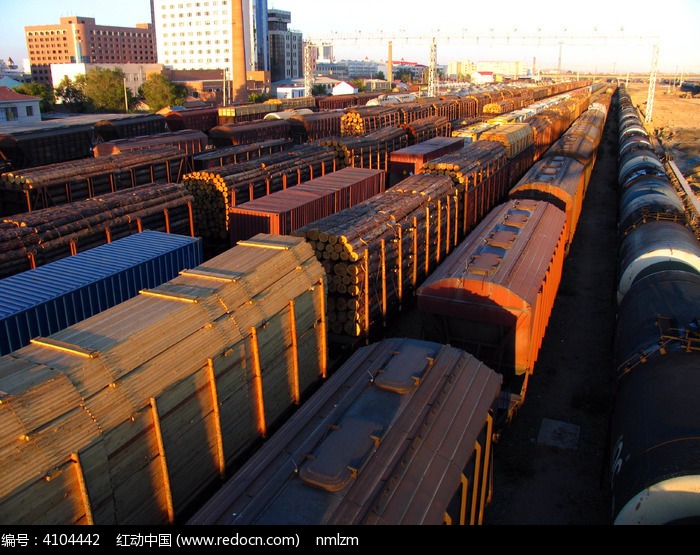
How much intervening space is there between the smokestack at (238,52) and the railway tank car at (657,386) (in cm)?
8490

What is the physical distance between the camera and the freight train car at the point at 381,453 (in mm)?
6629

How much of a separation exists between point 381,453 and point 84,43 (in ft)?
683

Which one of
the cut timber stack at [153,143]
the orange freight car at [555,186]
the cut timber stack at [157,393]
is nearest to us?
the cut timber stack at [157,393]

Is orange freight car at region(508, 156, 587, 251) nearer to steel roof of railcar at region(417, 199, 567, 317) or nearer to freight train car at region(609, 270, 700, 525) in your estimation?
steel roof of railcar at region(417, 199, 567, 317)

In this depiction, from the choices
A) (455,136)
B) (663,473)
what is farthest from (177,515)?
(455,136)

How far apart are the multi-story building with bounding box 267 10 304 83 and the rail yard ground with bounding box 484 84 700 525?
165 metres

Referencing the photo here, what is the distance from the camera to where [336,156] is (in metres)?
30.7

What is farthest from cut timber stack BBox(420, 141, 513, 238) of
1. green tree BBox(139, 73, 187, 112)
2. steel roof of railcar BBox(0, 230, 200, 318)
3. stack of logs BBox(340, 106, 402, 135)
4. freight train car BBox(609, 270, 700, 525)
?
green tree BBox(139, 73, 187, 112)

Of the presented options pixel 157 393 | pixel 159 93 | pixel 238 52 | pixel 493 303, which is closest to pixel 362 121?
pixel 493 303

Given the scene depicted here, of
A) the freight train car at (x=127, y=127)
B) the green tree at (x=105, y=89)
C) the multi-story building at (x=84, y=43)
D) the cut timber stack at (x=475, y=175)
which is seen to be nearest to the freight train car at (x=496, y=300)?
the cut timber stack at (x=475, y=175)

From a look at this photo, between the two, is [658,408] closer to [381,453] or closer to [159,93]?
[381,453]

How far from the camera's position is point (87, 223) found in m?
17.1

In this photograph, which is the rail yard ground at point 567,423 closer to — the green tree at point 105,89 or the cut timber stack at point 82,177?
the cut timber stack at point 82,177

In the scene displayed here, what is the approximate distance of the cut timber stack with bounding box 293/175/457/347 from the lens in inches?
586
